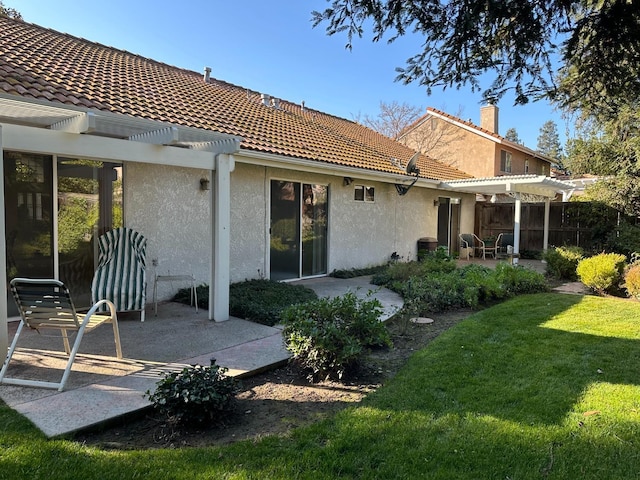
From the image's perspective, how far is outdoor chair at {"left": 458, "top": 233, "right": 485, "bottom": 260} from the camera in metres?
16.0

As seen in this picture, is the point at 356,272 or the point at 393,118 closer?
the point at 356,272

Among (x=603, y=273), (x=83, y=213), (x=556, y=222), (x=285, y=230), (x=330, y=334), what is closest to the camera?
(x=330, y=334)

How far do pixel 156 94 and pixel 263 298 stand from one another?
16.2ft

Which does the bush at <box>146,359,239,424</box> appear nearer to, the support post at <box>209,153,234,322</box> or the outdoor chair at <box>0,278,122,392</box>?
the outdoor chair at <box>0,278,122,392</box>

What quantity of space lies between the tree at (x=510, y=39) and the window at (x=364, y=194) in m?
6.81

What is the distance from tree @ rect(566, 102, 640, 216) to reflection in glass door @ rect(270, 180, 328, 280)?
8356 mm

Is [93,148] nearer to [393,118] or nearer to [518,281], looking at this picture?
[518,281]

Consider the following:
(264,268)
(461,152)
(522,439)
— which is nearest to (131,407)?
(522,439)

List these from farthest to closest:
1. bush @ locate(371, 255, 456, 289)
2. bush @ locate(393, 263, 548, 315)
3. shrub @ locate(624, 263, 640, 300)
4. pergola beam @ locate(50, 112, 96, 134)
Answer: bush @ locate(371, 255, 456, 289), shrub @ locate(624, 263, 640, 300), bush @ locate(393, 263, 548, 315), pergola beam @ locate(50, 112, 96, 134)

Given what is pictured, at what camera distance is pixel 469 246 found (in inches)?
655

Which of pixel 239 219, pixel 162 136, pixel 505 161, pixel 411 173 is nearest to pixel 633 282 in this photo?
pixel 411 173

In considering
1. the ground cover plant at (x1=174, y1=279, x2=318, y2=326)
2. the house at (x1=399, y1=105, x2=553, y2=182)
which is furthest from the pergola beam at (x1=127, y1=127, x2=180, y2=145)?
the house at (x1=399, y1=105, x2=553, y2=182)

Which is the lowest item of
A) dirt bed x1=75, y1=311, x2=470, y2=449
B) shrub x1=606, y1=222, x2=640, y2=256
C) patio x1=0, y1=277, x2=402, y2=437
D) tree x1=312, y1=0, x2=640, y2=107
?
dirt bed x1=75, y1=311, x2=470, y2=449

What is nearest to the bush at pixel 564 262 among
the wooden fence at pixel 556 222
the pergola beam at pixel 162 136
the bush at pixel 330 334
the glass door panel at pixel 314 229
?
the wooden fence at pixel 556 222
